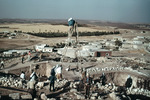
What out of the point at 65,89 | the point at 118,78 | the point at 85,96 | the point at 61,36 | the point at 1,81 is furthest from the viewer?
the point at 61,36

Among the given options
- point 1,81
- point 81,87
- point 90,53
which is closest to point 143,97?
point 81,87

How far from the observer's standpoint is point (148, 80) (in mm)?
14906

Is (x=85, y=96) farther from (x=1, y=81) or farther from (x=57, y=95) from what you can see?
(x=1, y=81)

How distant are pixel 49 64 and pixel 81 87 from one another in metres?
8.98

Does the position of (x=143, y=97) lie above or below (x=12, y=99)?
below

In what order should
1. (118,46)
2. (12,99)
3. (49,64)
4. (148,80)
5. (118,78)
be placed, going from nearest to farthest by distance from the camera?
(12,99)
(148,80)
(118,78)
(49,64)
(118,46)

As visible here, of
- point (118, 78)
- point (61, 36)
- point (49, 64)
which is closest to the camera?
point (118, 78)

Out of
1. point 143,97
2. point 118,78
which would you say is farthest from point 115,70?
point 143,97

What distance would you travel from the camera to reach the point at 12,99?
8180 mm

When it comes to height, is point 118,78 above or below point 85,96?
below

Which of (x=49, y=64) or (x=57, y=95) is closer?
(x=57, y=95)

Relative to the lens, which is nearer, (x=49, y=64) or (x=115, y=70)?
(x=115, y=70)

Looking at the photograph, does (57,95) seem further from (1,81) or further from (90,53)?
(90,53)

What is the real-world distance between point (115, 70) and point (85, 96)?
8887 millimetres
